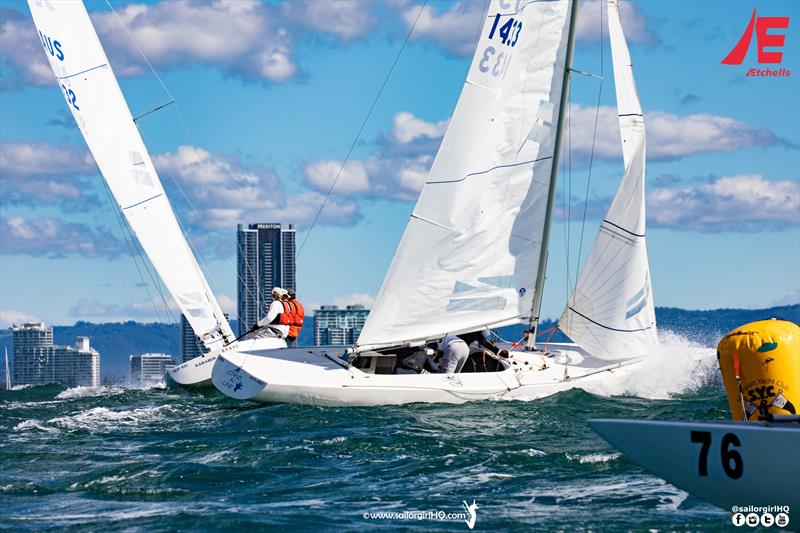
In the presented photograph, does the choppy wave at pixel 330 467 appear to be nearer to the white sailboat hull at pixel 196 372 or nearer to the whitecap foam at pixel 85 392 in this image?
the white sailboat hull at pixel 196 372

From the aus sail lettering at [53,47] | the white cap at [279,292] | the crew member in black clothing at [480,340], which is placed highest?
the aus sail lettering at [53,47]

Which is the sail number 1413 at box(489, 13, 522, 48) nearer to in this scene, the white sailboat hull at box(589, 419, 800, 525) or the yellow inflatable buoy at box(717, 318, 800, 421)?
the yellow inflatable buoy at box(717, 318, 800, 421)

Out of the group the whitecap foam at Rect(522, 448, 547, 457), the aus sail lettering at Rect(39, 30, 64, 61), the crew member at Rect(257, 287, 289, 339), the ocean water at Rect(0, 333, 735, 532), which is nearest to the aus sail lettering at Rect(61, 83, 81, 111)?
the aus sail lettering at Rect(39, 30, 64, 61)

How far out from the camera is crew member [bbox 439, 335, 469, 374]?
1706 cm

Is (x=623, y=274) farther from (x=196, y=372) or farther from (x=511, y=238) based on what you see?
(x=196, y=372)

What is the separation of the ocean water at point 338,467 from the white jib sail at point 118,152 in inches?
181

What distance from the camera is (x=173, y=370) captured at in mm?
21250

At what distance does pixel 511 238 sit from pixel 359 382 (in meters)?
3.53

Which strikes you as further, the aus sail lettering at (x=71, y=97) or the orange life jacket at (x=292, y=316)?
the aus sail lettering at (x=71, y=97)

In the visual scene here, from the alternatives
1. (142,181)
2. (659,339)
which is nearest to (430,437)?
(659,339)

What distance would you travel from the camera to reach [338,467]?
1207 cm

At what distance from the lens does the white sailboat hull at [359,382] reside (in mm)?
16281

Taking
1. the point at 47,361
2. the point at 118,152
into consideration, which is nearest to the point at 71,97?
the point at 118,152

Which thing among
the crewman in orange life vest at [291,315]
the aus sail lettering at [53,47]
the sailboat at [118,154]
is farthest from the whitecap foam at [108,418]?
the aus sail lettering at [53,47]
